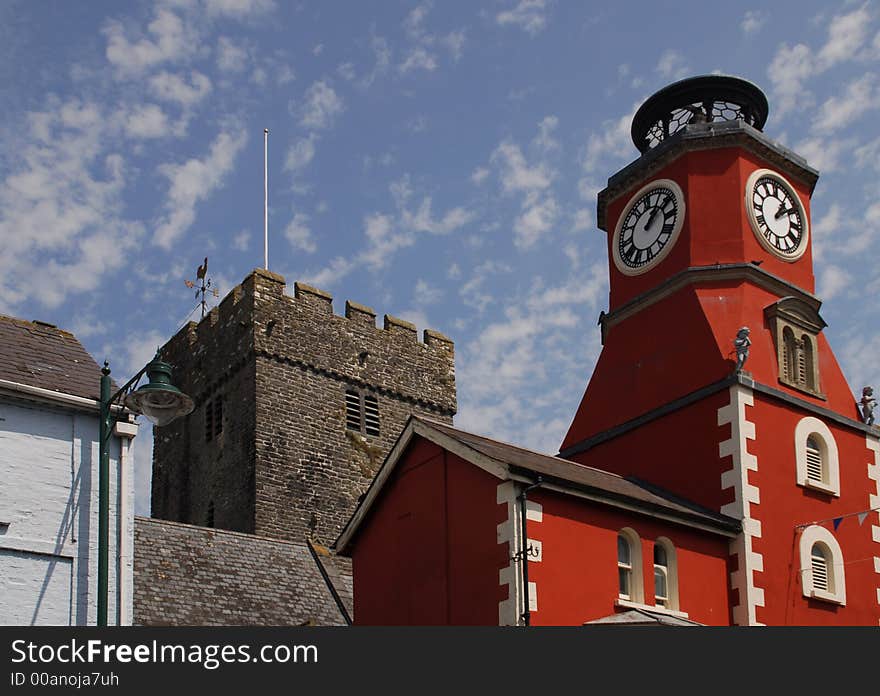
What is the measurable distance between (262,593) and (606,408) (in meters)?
8.54

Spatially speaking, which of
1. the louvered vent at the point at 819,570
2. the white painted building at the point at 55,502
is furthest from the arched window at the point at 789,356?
the white painted building at the point at 55,502

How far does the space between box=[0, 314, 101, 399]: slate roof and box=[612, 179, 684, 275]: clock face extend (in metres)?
12.9

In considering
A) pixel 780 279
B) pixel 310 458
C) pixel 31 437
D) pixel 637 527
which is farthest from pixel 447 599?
pixel 310 458

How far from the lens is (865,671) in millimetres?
19250

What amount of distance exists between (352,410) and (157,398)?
30718 millimetres

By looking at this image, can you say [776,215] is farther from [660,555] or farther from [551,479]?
[551,479]

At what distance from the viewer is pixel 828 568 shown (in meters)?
29.4

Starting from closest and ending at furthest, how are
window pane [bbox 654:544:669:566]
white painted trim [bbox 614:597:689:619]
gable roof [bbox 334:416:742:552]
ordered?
gable roof [bbox 334:416:742:552] < white painted trim [bbox 614:597:689:619] < window pane [bbox 654:544:669:566]

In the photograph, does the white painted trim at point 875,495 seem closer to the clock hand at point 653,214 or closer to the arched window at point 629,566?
the arched window at point 629,566

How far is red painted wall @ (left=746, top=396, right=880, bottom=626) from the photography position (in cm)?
2838

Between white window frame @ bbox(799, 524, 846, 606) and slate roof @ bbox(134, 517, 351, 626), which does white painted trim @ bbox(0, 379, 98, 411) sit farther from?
white window frame @ bbox(799, 524, 846, 606)

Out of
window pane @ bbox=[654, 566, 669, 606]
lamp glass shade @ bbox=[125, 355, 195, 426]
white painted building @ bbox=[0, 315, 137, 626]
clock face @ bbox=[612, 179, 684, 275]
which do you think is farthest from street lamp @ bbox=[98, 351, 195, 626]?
clock face @ bbox=[612, 179, 684, 275]

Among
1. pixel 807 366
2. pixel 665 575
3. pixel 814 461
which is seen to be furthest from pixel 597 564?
pixel 807 366

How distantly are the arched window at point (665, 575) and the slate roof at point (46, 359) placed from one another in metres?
10.6
